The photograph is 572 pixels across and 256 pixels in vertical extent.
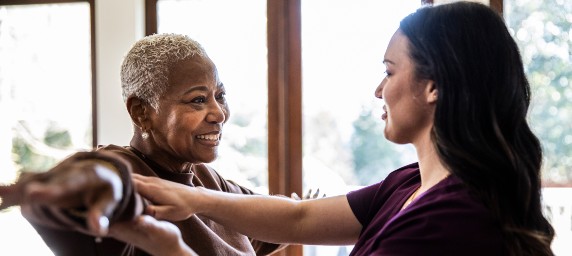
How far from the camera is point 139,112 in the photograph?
186cm

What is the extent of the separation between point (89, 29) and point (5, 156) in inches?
31.9

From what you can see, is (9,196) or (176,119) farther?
(176,119)

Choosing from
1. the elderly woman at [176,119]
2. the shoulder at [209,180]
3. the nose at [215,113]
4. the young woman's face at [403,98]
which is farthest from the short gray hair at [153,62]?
the young woman's face at [403,98]

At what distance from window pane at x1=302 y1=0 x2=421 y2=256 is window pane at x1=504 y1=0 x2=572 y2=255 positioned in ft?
1.78

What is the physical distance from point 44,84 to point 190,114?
7.51 ft

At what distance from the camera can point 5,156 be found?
12.5ft

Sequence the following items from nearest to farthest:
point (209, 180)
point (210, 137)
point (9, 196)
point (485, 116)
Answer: point (9, 196) < point (485, 116) < point (210, 137) < point (209, 180)

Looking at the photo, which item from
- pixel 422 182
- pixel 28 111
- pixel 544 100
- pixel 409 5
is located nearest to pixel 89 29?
pixel 28 111

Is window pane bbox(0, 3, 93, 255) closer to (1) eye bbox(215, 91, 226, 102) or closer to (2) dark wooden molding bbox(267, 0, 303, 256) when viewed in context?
(2) dark wooden molding bbox(267, 0, 303, 256)

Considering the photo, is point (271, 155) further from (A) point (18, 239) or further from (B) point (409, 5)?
(A) point (18, 239)

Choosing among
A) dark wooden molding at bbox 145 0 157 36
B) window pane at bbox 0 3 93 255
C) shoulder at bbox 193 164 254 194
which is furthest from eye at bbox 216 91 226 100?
window pane at bbox 0 3 93 255

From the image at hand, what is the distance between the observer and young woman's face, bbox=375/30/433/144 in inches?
59.7

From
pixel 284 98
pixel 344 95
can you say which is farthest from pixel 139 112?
pixel 344 95

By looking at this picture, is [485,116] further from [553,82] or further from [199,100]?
[553,82]
